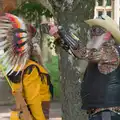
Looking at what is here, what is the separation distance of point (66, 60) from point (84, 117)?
0.59 meters

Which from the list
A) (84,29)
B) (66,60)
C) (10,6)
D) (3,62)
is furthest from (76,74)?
(10,6)

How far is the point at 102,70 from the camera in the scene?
3.63 metres

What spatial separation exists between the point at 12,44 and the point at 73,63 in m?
0.64

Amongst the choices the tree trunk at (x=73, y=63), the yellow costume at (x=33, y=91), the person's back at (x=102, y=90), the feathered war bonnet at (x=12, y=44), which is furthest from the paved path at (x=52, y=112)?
the person's back at (x=102, y=90)

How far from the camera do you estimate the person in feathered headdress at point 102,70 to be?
141 inches

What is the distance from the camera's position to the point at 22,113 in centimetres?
438

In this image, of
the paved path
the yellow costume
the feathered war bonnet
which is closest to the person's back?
the yellow costume

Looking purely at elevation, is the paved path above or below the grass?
below

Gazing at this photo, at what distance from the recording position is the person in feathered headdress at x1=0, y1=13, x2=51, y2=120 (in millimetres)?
4301

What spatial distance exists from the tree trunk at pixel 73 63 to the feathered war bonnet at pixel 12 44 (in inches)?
16.1

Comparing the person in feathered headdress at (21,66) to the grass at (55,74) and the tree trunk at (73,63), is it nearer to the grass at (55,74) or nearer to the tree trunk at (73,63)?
the tree trunk at (73,63)

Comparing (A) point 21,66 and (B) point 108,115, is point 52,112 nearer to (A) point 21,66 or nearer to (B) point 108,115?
(A) point 21,66

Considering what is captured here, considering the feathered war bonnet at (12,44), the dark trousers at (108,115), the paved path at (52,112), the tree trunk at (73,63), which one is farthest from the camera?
the paved path at (52,112)

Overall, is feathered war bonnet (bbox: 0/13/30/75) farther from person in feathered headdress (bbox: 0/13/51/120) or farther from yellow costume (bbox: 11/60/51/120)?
yellow costume (bbox: 11/60/51/120)
